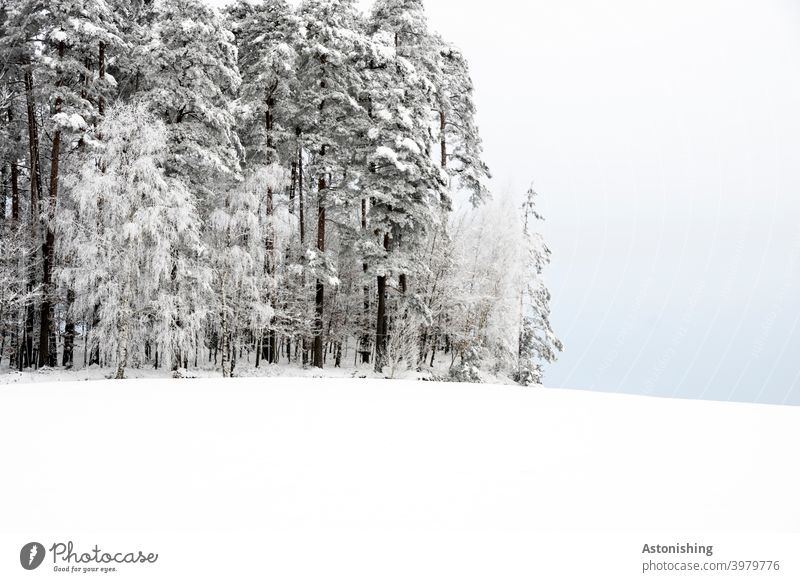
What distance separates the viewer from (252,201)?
1568 centimetres

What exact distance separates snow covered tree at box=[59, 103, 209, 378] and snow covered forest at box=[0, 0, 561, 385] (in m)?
0.05

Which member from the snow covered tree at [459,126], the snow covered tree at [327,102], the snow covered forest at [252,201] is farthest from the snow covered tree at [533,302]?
the snow covered tree at [327,102]

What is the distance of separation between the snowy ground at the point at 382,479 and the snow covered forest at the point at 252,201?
5.11 metres

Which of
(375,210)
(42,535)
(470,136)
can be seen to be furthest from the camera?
(470,136)

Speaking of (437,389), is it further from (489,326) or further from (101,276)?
(101,276)

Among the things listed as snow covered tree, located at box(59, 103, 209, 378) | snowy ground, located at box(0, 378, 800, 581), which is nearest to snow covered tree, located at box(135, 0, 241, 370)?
snow covered tree, located at box(59, 103, 209, 378)

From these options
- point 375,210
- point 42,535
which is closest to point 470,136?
point 375,210

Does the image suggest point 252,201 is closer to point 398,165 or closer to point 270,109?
point 270,109

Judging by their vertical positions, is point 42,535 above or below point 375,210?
below

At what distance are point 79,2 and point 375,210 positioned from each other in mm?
8804

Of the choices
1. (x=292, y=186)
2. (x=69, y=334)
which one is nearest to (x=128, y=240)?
(x=69, y=334)

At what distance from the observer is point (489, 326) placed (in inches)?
666

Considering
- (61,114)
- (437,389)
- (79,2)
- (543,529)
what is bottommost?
(543,529)

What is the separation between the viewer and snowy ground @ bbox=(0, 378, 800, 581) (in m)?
5.20
